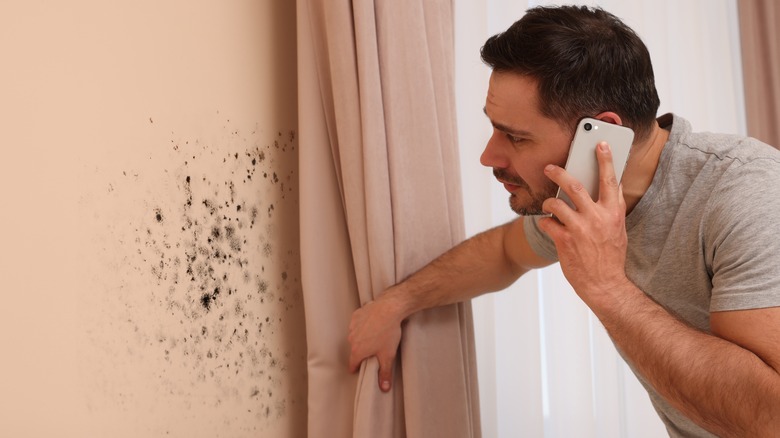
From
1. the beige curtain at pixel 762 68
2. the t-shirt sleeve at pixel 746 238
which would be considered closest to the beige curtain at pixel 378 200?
the t-shirt sleeve at pixel 746 238

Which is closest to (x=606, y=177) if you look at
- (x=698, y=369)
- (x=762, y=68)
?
(x=698, y=369)

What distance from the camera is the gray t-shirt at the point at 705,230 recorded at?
1069 millimetres

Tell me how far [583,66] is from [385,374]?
0.70 meters

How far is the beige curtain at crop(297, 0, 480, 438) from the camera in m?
1.45

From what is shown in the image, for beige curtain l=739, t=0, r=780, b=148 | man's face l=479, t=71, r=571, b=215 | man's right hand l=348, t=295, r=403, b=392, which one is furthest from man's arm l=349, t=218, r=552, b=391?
beige curtain l=739, t=0, r=780, b=148

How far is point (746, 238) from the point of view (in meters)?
1.09

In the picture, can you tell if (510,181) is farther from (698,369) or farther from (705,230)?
(698,369)

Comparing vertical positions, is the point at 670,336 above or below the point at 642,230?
below

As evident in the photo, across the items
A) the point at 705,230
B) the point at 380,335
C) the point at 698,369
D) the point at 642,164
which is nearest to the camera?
the point at 698,369

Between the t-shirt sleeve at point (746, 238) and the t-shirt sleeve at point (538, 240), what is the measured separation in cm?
37

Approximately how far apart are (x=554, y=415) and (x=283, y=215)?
0.92 m

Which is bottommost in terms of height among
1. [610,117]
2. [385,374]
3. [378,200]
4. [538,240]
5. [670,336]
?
[385,374]

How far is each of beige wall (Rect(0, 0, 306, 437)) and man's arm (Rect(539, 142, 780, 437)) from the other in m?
0.62

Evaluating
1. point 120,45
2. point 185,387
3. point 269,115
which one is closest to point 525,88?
point 269,115
